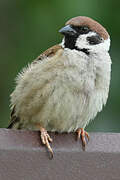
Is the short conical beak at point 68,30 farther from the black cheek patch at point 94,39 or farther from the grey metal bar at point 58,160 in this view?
the grey metal bar at point 58,160

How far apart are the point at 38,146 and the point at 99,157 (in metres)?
0.27

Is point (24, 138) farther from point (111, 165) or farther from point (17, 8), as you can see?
point (17, 8)

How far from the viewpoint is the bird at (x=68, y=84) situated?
3.05 meters

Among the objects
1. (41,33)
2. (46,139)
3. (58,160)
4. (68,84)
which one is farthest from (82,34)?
(41,33)

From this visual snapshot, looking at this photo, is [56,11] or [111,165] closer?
[111,165]

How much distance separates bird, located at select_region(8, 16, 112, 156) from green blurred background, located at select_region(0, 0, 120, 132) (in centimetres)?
68

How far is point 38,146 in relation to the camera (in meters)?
2.54

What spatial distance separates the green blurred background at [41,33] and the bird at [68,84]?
68cm

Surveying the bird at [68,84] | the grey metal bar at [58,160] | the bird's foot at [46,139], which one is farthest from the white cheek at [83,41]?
the grey metal bar at [58,160]

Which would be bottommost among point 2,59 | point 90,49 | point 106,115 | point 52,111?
point 106,115

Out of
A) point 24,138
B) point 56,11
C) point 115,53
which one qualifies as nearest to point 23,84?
point 24,138

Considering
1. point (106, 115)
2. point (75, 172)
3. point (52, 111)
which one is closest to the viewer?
point (75, 172)

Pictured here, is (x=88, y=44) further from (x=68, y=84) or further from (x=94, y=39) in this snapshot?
(x=68, y=84)

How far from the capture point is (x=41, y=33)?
4.37 meters
